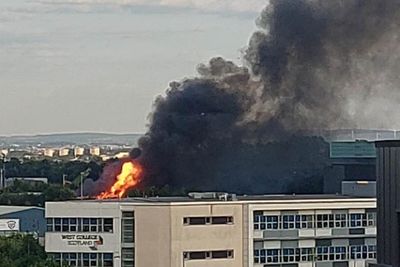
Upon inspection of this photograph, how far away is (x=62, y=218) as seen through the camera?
62.7 meters

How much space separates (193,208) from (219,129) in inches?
1858

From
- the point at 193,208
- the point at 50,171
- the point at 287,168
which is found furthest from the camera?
the point at 50,171

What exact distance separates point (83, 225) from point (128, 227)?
2112 mm

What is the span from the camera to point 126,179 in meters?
103

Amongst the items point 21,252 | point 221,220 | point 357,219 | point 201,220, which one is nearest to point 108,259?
point 201,220

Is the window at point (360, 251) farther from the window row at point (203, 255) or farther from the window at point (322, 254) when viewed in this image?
the window row at point (203, 255)

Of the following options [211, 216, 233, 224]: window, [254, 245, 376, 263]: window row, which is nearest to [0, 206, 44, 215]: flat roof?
[254, 245, 376, 263]: window row

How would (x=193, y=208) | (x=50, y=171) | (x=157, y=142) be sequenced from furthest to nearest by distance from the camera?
(x=50, y=171) → (x=157, y=142) → (x=193, y=208)

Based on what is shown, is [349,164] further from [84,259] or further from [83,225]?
[83,225]

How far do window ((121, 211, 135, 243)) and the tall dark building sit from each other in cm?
3989

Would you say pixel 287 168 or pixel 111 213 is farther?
pixel 287 168

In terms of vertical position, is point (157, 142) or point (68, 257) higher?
point (157, 142)

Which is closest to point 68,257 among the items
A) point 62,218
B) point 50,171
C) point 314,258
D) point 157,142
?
point 62,218

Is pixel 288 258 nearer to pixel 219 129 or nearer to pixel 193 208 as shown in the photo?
pixel 193 208
